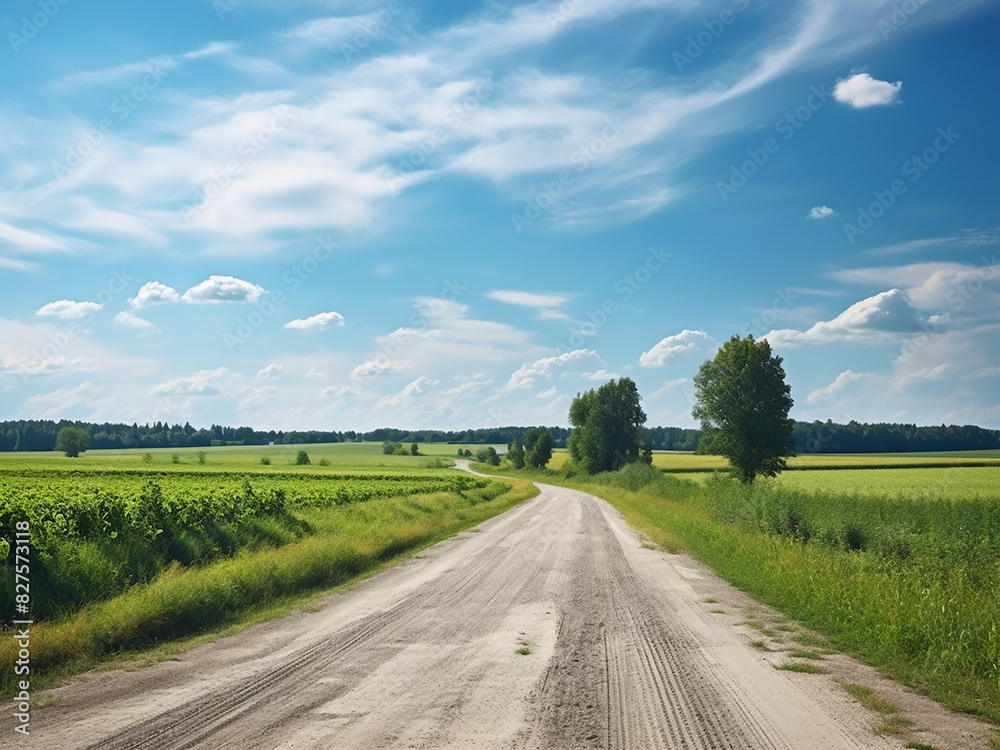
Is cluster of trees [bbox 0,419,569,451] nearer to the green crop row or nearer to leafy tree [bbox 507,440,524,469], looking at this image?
leafy tree [bbox 507,440,524,469]

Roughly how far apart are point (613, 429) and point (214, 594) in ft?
244

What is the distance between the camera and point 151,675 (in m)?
8.74

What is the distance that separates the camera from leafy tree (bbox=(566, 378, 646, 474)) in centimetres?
8394

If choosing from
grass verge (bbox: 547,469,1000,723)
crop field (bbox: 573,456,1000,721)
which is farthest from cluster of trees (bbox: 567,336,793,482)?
grass verge (bbox: 547,469,1000,723)

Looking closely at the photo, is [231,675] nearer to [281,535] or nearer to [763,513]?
[281,535]

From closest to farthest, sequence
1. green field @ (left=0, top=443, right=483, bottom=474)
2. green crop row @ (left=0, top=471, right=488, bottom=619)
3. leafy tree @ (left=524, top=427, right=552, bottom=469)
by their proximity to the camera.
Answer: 1. green crop row @ (left=0, top=471, right=488, bottom=619)
2. green field @ (left=0, top=443, right=483, bottom=474)
3. leafy tree @ (left=524, top=427, right=552, bottom=469)

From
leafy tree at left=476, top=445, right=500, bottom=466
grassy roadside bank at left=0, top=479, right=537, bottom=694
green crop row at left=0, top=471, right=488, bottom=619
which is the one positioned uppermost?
green crop row at left=0, top=471, right=488, bottom=619

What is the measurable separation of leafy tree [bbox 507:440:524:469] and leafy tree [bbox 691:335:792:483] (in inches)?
3212

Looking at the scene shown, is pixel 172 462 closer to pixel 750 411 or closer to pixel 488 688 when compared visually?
pixel 750 411

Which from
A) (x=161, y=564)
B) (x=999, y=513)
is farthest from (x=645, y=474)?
(x=161, y=564)

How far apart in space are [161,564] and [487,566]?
7891 mm

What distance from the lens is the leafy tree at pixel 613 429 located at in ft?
275

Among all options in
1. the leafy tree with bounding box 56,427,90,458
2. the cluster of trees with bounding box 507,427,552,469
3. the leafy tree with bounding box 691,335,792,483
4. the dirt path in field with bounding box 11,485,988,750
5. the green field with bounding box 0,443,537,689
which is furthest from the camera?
the cluster of trees with bounding box 507,427,552,469

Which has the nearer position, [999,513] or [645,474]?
[999,513]
